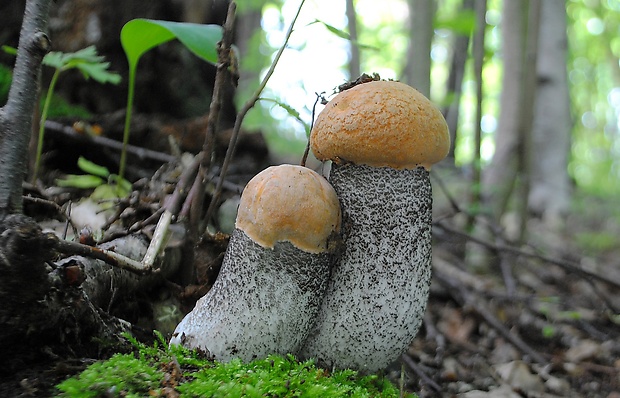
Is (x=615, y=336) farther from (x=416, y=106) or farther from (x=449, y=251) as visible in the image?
(x=416, y=106)

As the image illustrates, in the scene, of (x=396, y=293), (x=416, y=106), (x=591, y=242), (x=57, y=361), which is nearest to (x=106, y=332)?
(x=57, y=361)

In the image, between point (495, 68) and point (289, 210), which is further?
point (495, 68)

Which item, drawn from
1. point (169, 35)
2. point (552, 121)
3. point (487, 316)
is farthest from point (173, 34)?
point (552, 121)

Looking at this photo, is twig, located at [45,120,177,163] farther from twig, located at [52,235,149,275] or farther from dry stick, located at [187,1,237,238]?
twig, located at [52,235,149,275]

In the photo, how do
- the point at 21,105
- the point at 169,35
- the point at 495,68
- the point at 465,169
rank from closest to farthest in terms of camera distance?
the point at 21,105, the point at 169,35, the point at 465,169, the point at 495,68

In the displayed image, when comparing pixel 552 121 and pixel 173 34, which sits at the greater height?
pixel 552 121

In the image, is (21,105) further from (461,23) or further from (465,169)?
(465,169)

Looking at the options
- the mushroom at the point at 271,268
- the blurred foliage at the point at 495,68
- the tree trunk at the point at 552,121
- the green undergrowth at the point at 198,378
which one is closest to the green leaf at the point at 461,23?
the blurred foliage at the point at 495,68

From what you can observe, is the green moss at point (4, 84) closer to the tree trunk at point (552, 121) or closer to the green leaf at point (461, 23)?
the green leaf at point (461, 23)
